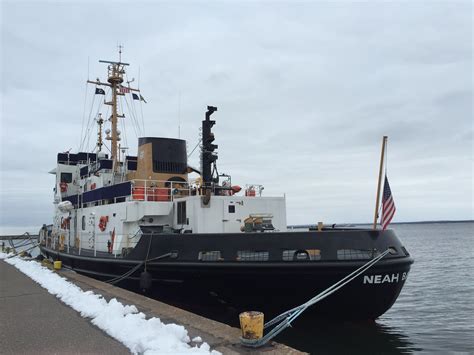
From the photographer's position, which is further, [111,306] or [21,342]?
[111,306]

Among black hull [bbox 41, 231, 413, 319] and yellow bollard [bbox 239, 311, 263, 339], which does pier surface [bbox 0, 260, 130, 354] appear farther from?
black hull [bbox 41, 231, 413, 319]

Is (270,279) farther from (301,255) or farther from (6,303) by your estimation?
(6,303)

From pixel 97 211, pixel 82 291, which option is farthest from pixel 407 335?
pixel 97 211

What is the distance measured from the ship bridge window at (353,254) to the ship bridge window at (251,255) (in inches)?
67.4

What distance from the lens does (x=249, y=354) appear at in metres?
5.54

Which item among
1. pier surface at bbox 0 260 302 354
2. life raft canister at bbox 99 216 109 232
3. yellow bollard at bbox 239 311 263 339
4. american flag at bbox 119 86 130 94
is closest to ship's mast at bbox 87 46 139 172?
american flag at bbox 119 86 130 94

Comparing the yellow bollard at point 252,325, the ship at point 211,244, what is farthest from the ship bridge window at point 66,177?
the yellow bollard at point 252,325

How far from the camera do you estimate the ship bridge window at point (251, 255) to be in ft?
32.5

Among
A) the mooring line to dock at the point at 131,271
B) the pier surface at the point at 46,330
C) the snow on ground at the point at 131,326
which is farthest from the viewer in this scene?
the mooring line to dock at the point at 131,271

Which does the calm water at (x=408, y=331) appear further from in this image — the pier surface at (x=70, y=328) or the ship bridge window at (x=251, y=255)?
the pier surface at (x=70, y=328)

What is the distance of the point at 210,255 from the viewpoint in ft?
33.9

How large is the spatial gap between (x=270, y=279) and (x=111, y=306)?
12.1 feet

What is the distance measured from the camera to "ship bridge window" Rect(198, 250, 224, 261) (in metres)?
10.2

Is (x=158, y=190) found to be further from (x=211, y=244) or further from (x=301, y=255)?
(x=301, y=255)
